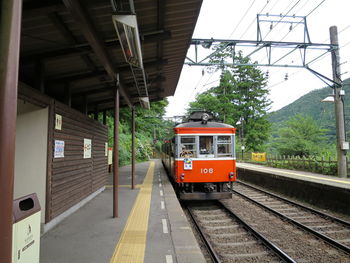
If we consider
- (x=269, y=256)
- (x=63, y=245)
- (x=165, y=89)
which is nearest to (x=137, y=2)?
(x=63, y=245)

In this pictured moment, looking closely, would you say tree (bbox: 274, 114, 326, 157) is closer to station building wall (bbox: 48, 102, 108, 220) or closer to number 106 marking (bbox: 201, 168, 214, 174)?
number 106 marking (bbox: 201, 168, 214, 174)

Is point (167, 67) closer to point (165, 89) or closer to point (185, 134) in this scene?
point (185, 134)

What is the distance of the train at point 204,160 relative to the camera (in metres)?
8.50

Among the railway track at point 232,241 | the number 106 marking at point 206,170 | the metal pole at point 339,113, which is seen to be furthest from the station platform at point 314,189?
the number 106 marking at point 206,170

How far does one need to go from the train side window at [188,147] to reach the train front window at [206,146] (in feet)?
0.76

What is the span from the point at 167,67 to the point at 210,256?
18.0 ft

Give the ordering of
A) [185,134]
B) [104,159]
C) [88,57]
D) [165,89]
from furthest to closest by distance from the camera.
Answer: [165,89]
[104,159]
[185,134]
[88,57]

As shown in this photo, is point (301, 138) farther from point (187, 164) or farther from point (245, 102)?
point (187, 164)

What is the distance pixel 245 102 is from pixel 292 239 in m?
37.3

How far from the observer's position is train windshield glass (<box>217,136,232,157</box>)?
8.78 m

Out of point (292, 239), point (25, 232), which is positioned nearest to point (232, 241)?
point (292, 239)

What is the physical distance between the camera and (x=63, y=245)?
14.3ft

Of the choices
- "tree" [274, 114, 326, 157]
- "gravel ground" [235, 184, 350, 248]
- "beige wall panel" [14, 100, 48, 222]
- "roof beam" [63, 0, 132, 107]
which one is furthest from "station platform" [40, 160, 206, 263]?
"tree" [274, 114, 326, 157]

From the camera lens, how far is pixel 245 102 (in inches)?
1631
